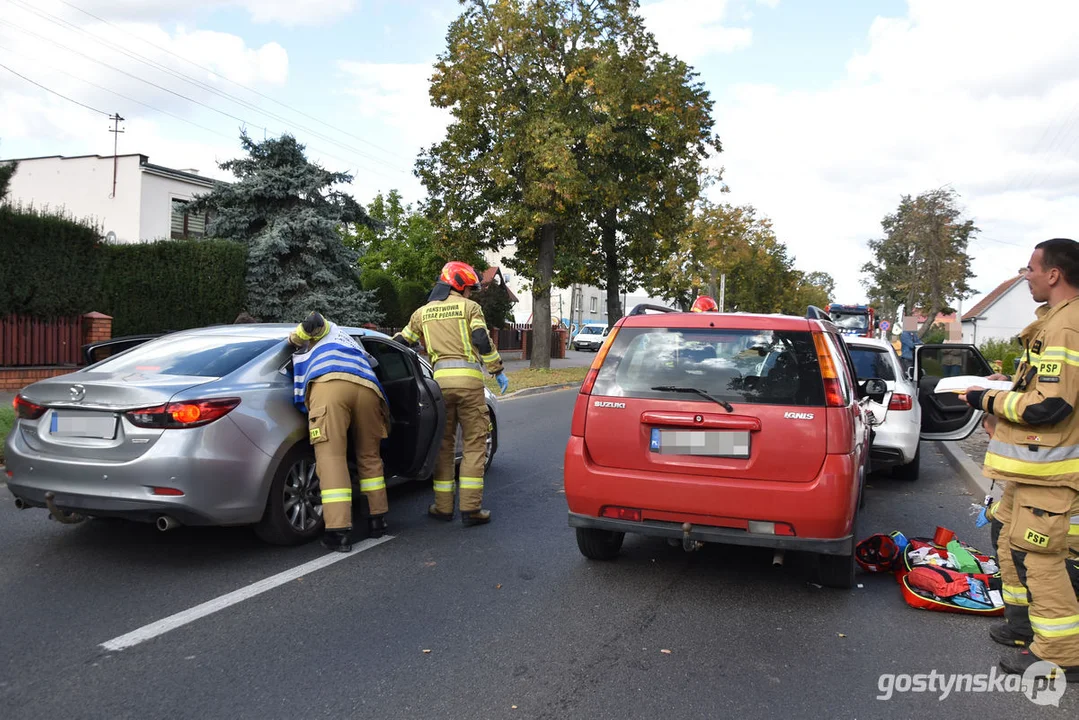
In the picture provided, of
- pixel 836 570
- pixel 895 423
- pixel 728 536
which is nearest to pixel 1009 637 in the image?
pixel 836 570

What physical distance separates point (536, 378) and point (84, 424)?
58.5 ft

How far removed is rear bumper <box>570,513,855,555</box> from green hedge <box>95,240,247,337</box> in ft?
46.8

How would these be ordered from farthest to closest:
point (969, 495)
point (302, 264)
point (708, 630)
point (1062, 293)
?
point (302, 264), point (969, 495), point (708, 630), point (1062, 293)

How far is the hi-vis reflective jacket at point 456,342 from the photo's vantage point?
604 cm

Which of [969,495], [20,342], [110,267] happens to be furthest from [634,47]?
[969,495]

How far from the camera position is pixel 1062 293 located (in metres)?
3.61

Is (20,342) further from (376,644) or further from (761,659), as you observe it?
(761,659)

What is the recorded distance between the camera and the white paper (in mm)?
3934

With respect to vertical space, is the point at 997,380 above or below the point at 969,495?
above

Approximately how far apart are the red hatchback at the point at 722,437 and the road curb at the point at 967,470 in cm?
350

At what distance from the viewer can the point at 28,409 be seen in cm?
498

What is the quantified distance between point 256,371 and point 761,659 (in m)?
3.42

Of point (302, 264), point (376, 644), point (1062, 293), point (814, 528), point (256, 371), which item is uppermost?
point (302, 264)

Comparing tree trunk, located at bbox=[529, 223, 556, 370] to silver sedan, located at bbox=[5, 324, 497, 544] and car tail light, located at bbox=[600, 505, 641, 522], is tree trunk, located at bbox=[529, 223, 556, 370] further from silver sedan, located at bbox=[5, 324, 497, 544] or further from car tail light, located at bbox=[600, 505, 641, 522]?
car tail light, located at bbox=[600, 505, 641, 522]
